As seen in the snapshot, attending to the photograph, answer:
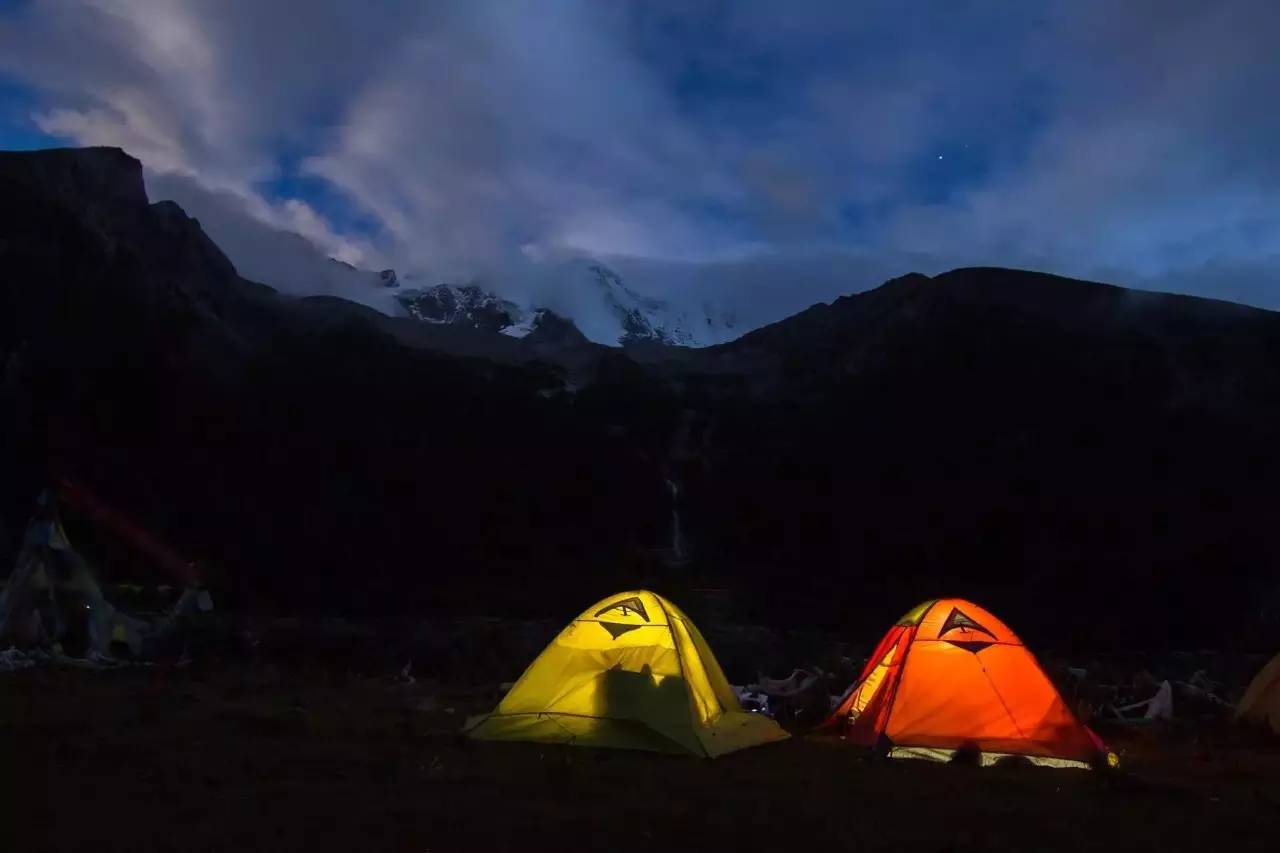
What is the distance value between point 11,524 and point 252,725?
107 ft

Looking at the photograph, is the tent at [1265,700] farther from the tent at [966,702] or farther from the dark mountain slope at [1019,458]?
the dark mountain slope at [1019,458]

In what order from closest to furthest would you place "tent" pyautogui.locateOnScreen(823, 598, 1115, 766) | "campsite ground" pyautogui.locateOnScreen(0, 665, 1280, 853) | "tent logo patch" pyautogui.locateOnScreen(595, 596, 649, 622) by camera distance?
"campsite ground" pyautogui.locateOnScreen(0, 665, 1280, 853) < "tent" pyautogui.locateOnScreen(823, 598, 1115, 766) < "tent logo patch" pyautogui.locateOnScreen(595, 596, 649, 622)

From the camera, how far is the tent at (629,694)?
31.1ft

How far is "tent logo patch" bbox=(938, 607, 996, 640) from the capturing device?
10.2 m

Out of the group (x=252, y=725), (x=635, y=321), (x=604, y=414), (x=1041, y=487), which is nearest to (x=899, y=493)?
(x=1041, y=487)

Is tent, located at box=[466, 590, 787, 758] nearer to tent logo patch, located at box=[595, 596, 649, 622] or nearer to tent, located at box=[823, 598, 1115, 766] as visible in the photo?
tent logo patch, located at box=[595, 596, 649, 622]

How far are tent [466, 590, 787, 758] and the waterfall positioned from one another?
35426 mm

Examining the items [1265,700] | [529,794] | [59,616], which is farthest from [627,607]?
[59,616]

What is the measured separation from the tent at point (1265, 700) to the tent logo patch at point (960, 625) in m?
4.24

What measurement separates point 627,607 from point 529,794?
357 cm

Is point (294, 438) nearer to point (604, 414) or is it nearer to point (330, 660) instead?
point (604, 414)

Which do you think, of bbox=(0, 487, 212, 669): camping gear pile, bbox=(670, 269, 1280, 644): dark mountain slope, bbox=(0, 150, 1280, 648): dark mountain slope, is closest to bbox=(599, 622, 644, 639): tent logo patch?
bbox=(0, 487, 212, 669): camping gear pile

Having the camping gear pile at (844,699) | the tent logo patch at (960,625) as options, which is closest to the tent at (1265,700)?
the camping gear pile at (844,699)

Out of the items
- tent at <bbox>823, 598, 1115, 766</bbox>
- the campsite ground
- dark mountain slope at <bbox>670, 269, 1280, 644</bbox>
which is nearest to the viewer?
the campsite ground
